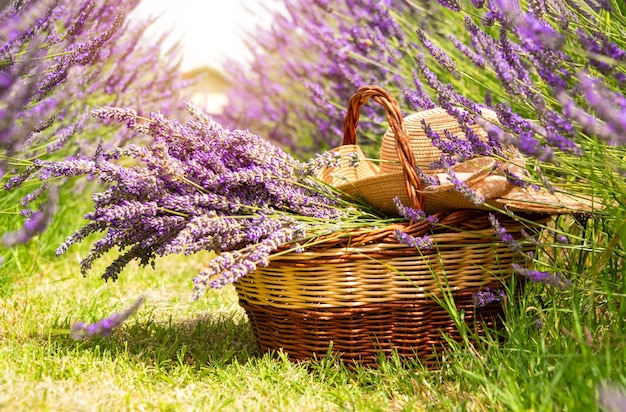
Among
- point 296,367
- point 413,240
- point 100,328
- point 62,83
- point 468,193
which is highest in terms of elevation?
point 62,83

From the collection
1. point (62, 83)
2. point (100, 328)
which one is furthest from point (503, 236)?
point (62, 83)

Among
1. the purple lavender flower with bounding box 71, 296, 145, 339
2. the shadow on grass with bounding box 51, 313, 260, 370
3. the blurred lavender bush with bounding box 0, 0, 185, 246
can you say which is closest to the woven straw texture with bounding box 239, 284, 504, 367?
the shadow on grass with bounding box 51, 313, 260, 370

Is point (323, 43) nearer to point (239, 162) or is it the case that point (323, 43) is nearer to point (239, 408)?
point (239, 162)

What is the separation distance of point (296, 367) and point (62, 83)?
1.21m

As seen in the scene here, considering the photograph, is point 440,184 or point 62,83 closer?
point 440,184

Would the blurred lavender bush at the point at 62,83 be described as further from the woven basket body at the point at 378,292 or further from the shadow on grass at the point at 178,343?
the woven basket body at the point at 378,292

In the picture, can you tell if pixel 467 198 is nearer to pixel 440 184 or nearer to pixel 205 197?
pixel 440 184

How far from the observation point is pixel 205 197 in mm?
1389

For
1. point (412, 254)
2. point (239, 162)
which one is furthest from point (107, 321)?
point (412, 254)

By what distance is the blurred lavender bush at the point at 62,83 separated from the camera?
4.31 ft

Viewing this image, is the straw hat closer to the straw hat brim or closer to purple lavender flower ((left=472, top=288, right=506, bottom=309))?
the straw hat brim

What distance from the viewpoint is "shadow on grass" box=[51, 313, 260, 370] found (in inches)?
60.9

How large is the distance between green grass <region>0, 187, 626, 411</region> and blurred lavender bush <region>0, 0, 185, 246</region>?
0.32 metres

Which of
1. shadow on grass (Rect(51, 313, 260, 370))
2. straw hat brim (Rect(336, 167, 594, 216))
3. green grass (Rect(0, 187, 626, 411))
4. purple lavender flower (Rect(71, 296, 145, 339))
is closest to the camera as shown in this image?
green grass (Rect(0, 187, 626, 411))
